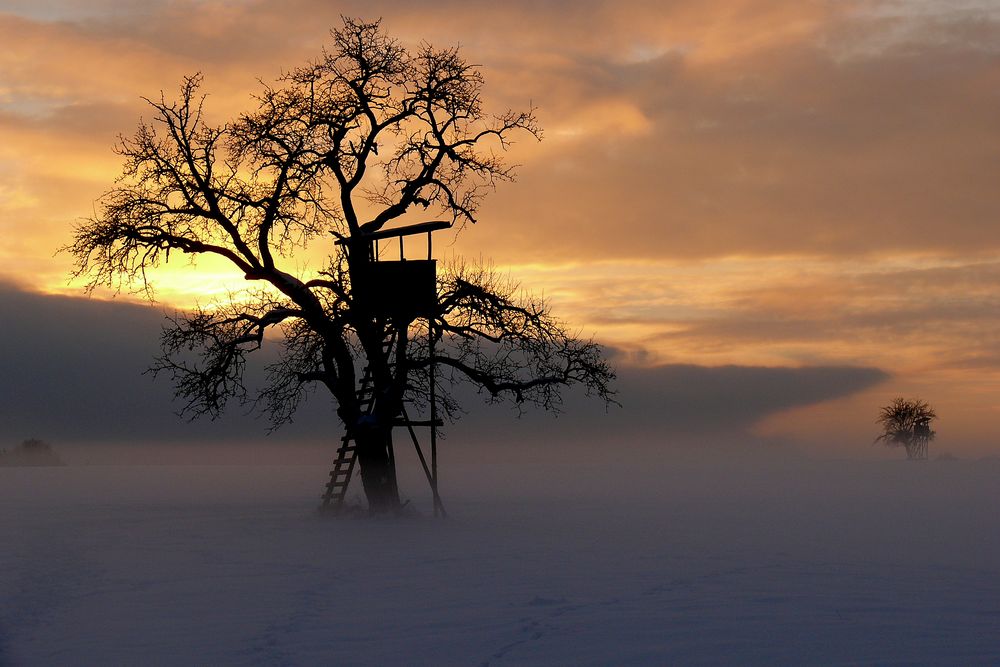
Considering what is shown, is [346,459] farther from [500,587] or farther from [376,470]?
[500,587]

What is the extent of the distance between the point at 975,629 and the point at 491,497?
24.1 meters

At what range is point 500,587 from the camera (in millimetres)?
14719

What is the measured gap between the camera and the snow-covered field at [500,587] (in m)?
10.7

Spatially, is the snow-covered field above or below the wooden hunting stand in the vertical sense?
below

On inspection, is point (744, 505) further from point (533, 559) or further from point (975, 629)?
point (975, 629)

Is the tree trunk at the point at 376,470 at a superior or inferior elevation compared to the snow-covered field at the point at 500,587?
superior

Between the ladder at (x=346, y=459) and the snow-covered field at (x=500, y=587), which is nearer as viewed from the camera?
the snow-covered field at (x=500, y=587)

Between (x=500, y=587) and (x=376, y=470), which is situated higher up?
(x=376, y=470)

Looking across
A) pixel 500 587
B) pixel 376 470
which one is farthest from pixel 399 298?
pixel 500 587

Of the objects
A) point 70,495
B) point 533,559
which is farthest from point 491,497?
point 533,559

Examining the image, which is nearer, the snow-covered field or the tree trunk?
the snow-covered field

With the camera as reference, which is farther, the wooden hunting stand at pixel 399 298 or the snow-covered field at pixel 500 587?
the wooden hunting stand at pixel 399 298

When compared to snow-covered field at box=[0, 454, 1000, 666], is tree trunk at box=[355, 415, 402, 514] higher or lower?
higher

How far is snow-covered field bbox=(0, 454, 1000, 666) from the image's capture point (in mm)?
10727
